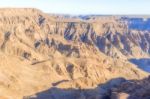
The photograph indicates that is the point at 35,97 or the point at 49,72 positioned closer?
the point at 35,97

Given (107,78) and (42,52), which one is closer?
(107,78)

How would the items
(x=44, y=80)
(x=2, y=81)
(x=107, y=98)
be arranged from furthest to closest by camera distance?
(x=44, y=80)
(x=2, y=81)
(x=107, y=98)

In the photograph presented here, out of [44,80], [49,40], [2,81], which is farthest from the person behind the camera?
[49,40]

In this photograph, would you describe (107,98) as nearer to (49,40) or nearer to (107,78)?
(107,78)

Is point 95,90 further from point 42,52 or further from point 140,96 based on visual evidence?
point 42,52

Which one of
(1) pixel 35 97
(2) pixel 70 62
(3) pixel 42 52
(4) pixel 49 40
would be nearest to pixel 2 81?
(1) pixel 35 97

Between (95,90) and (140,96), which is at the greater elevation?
(140,96)

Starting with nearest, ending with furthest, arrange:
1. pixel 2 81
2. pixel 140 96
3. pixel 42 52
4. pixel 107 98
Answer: pixel 140 96 < pixel 107 98 < pixel 2 81 < pixel 42 52

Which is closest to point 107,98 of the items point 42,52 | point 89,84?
point 89,84

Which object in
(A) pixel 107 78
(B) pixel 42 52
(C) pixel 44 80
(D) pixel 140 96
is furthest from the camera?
(B) pixel 42 52
